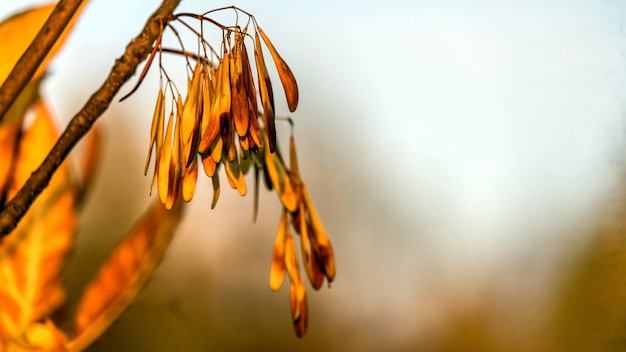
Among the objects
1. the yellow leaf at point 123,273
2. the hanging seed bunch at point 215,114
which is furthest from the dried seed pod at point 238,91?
the yellow leaf at point 123,273

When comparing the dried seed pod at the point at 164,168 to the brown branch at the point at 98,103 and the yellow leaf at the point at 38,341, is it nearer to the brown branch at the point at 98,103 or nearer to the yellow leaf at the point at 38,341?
the brown branch at the point at 98,103

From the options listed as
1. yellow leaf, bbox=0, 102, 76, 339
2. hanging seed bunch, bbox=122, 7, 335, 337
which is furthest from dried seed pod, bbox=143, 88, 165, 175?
yellow leaf, bbox=0, 102, 76, 339

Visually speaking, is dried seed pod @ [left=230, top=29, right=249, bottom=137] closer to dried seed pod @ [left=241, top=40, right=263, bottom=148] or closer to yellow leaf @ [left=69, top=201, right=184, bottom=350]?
dried seed pod @ [left=241, top=40, right=263, bottom=148]

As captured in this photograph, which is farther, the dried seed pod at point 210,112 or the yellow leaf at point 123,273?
the yellow leaf at point 123,273

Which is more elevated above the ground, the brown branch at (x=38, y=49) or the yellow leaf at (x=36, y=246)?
the brown branch at (x=38, y=49)

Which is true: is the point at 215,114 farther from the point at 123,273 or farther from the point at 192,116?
the point at 123,273

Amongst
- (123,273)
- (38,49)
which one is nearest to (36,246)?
(123,273)
